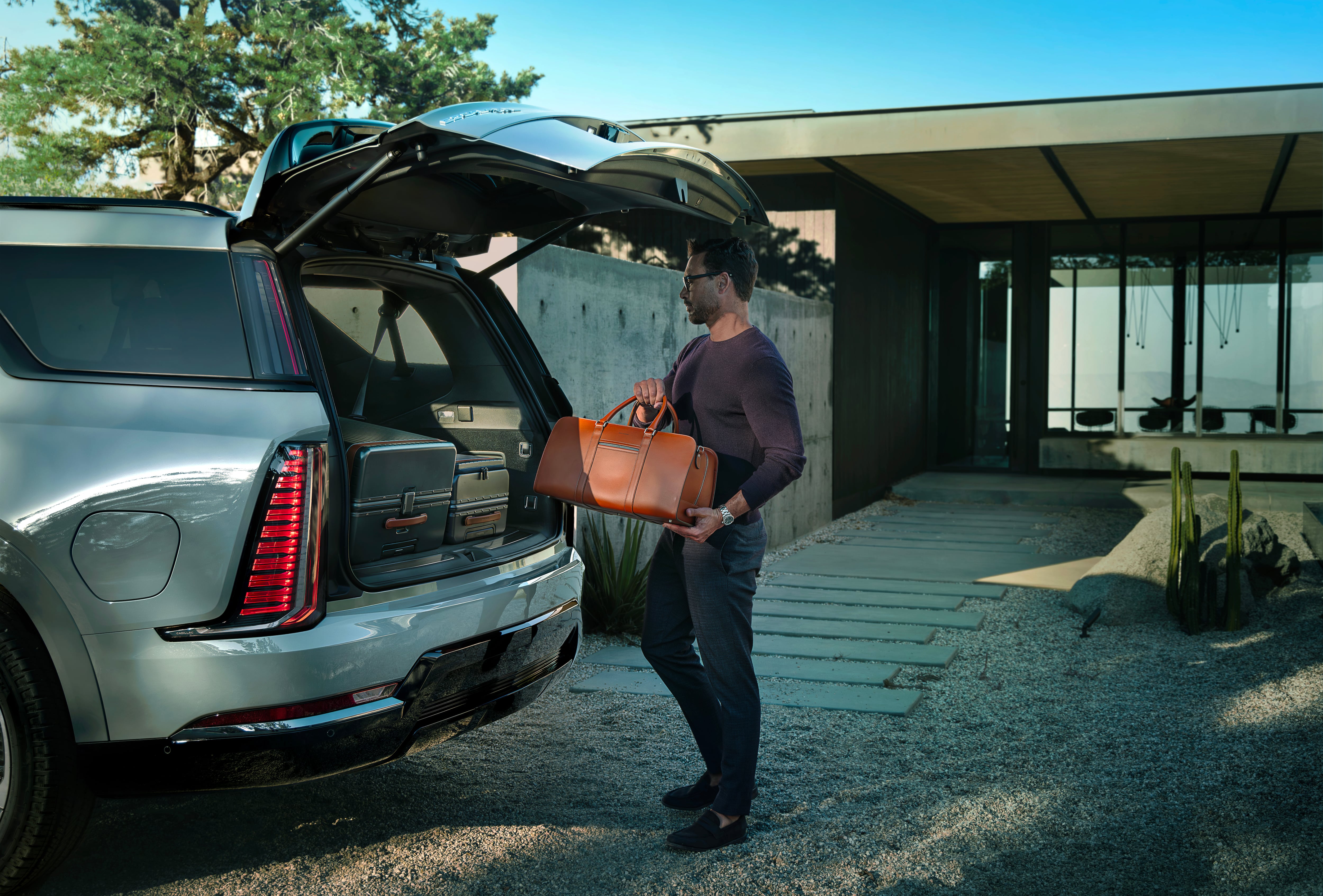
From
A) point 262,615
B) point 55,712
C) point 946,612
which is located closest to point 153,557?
point 262,615

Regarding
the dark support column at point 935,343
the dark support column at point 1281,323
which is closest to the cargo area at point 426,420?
the dark support column at point 935,343

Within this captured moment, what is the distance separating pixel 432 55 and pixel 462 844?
18.5 meters

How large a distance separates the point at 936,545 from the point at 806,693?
16.1 feet

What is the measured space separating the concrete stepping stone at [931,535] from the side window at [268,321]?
787 centimetres

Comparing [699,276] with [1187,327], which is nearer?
[699,276]

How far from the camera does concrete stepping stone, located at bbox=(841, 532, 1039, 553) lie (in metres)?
9.22

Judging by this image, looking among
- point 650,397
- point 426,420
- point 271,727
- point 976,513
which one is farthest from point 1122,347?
point 271,727

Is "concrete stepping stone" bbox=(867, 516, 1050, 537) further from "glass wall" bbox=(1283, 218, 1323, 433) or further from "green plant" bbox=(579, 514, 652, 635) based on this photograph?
"glass wall" bbox=(1283, 218, 1323, 433)

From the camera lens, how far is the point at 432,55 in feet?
63.7

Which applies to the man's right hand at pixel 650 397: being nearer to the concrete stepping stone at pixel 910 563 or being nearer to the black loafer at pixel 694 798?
the black loafer at pixel 694 798

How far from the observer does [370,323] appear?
4324 mm

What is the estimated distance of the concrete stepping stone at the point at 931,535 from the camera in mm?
9781

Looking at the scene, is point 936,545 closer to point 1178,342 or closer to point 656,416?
point 656,416

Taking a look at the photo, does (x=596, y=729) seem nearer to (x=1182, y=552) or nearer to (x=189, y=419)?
(x=189, y=419)
